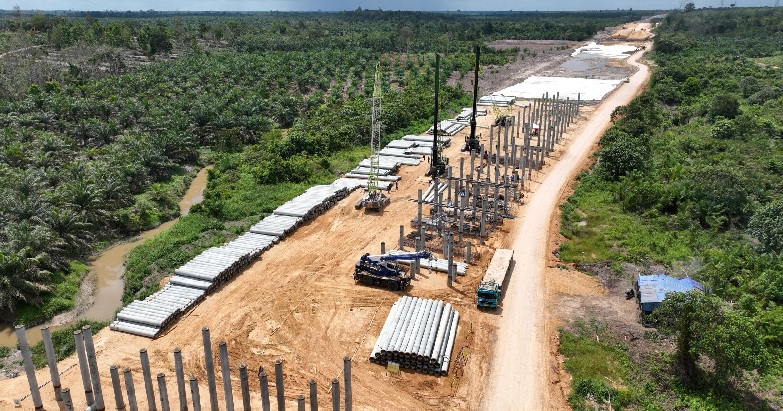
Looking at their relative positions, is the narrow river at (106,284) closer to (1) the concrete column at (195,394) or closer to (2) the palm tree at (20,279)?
(2) the palm tree at (20,279)

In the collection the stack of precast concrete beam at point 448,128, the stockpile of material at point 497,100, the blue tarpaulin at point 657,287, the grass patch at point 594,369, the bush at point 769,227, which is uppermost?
the stockpile of material at point 497,100

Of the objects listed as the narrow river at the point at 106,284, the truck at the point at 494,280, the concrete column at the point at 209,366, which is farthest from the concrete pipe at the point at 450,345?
the narrow river at the point at 106,284

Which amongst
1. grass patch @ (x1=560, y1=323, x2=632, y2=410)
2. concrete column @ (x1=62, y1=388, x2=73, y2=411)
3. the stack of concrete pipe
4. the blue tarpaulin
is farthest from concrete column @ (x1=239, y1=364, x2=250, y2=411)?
the blue tarpaulin

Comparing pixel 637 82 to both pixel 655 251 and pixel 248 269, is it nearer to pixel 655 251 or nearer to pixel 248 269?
pixel 655 251

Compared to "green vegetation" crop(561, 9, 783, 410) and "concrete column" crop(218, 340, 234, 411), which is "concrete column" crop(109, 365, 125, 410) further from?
"green vegetation" crop(561, 9, 783, 410)

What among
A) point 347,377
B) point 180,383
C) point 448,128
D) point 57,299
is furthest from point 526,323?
point 448,128
